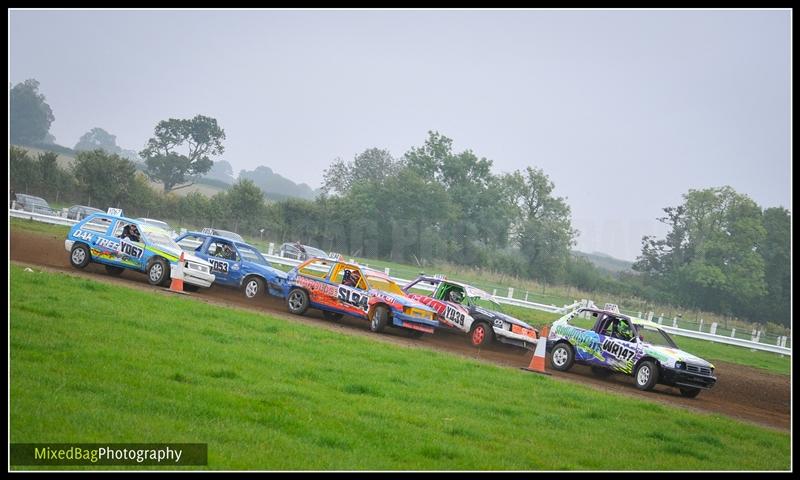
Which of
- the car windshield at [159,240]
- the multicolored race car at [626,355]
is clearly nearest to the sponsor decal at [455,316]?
the multicolored race car at [626,355]

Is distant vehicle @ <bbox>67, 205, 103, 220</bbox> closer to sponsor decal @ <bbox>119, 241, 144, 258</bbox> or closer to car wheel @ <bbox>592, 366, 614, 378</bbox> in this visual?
sponsor decal @ <bbox>119, 241, 144, 258</bbox>

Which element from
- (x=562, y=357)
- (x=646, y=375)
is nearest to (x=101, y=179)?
(x=562, y=357)

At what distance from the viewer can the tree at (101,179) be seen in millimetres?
48938

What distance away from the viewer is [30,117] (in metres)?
69.1

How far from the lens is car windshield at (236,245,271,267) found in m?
22.9

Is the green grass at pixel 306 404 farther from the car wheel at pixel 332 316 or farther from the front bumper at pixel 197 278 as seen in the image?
the car wheel at pixel 332 316

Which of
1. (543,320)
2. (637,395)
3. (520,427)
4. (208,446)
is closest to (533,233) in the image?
(543,320)

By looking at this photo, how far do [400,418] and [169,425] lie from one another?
294 cm

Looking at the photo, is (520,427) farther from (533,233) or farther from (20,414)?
(533,233)

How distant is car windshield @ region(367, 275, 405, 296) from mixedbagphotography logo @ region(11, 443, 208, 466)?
13501mm

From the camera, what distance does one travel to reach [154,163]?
68.8 m

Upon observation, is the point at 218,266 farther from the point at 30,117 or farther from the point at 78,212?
the point at 30,117

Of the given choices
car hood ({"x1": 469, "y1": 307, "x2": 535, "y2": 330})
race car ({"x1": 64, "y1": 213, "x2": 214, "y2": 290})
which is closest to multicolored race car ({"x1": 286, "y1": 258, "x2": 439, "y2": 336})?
car hood ({"x1": 469, "y1": 307, "x2": 535, "y2": 330})

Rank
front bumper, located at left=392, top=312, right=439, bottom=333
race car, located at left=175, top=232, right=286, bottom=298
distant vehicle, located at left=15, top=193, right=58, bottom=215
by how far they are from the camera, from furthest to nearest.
→ distant vehicle, located at left=15, top=193, right=58, bottom=215, race car, located at left=175, top=232, right=286, bottom=298, front bumper, located at left=392, top=312, right=439, bottom=333
